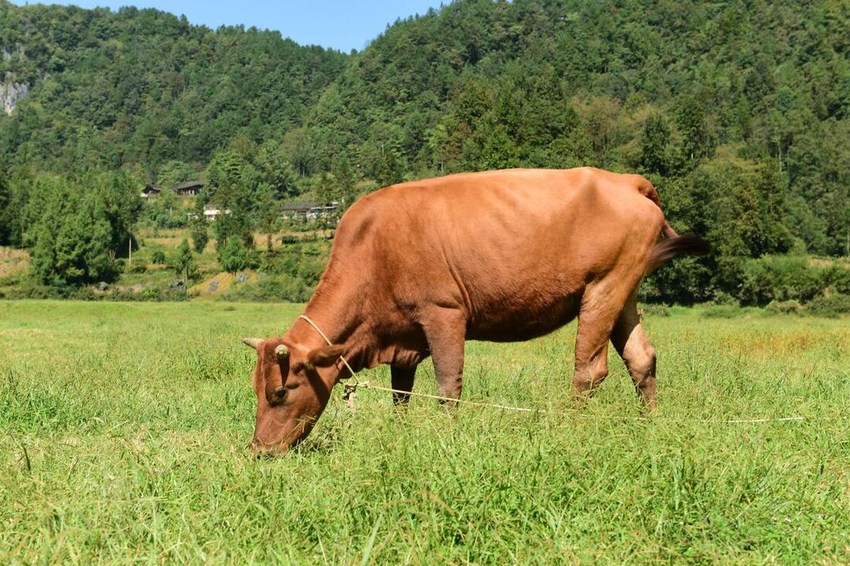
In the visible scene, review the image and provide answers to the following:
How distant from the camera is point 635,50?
16425 centimetres

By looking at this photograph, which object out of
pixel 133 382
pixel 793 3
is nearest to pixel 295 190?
pixel 793 3

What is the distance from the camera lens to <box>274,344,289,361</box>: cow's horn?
19.2 feet

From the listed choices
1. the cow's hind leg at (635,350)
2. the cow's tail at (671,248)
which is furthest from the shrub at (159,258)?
the cow's tail at (671,248)

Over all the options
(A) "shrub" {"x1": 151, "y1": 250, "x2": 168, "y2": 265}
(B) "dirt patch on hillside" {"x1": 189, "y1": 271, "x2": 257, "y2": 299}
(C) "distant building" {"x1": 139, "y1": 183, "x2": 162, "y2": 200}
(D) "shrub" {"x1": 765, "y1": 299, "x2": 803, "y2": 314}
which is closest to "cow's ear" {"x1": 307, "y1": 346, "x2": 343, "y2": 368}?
(D) "shrub" {"x1": 765, "y1": 299, "x2": 803, "y2": 314}

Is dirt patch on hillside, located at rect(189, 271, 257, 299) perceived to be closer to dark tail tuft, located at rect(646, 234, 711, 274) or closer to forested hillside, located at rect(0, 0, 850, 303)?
forested hillside, located at rect(0, 0, 850, 303)

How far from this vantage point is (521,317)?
6691 millimetres

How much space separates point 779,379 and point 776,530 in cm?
513

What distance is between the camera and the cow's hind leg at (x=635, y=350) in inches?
274

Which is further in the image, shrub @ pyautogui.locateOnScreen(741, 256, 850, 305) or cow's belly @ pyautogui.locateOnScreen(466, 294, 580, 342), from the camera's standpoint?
shrub @ pyautogui.locateOnScreen(741, 256, 850, 305)

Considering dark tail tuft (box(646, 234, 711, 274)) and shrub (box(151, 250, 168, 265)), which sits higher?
dark tail tuft (box(646, 234, 711, 274))

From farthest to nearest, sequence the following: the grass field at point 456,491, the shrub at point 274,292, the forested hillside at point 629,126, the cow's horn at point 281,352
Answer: the shrub at point 274,292
the forested hillside at point 629,126
the cow's horn at point 281,352
the grass field at point 456,491

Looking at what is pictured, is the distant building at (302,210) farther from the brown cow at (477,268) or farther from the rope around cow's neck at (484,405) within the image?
the rope around cow's neck at (484,405)

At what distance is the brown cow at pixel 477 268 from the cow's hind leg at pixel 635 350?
0.30 metres

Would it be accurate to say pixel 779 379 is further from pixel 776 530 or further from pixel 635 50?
pixel 635 50
